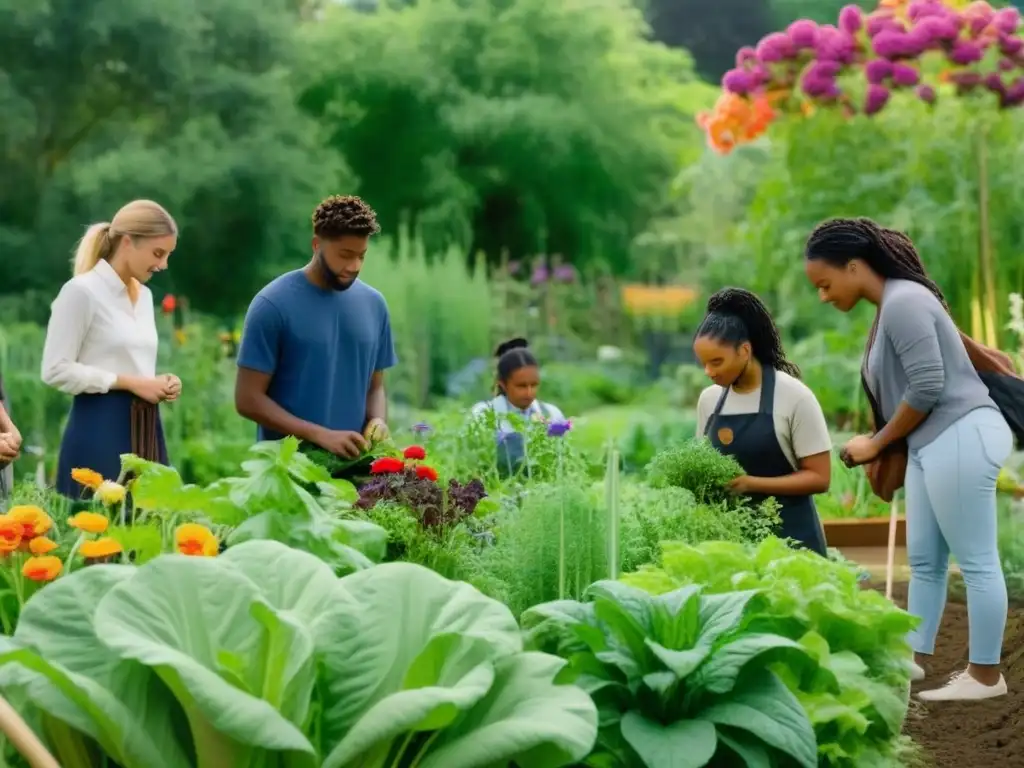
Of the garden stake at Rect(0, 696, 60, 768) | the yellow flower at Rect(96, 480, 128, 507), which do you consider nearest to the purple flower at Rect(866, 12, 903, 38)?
the yellow flower at Rect(96, 480, 128, 507)

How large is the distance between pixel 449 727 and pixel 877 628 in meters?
1.02

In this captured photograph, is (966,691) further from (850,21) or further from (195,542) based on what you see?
(850,21)

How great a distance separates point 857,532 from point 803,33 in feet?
11.8

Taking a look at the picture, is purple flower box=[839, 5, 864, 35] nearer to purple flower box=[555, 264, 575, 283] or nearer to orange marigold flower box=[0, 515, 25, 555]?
purple flower box=[555, 264, 575, 283]

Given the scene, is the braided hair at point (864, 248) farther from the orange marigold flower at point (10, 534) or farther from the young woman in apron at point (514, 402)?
the orange marigold flower at point (10, 534)

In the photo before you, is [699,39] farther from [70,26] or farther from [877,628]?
[877,628]

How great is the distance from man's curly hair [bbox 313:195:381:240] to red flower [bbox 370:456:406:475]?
2.23ft

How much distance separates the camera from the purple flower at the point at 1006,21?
9164mm

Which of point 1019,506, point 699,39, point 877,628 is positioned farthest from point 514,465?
point 699,39

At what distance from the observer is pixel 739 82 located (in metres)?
9.48

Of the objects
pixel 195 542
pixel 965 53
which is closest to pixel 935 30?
pixel 965 53

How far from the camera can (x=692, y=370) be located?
12914 mm

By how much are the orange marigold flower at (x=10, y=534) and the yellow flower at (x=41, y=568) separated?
0.28 ft

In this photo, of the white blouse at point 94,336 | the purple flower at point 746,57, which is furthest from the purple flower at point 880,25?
the white blouse at point 94,336
